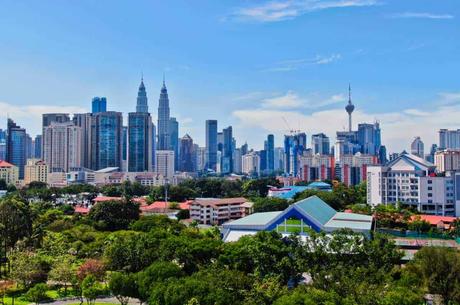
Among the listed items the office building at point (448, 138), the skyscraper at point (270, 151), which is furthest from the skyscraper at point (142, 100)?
the office building at point (448, 138)

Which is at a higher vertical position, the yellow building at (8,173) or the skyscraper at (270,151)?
the skyscraper at (270,151)

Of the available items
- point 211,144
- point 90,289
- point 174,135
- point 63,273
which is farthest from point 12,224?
point 211,144

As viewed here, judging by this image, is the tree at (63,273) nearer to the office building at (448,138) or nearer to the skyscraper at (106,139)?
the skyscraper at (106,139)

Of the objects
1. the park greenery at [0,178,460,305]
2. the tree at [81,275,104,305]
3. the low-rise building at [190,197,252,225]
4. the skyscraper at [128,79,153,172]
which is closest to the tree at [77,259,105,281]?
the park greenery at [0,178,460,305]

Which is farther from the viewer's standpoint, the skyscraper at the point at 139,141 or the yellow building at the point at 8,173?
the skyscraper at the point at 139,141

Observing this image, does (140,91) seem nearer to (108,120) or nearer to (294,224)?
(108,120)
